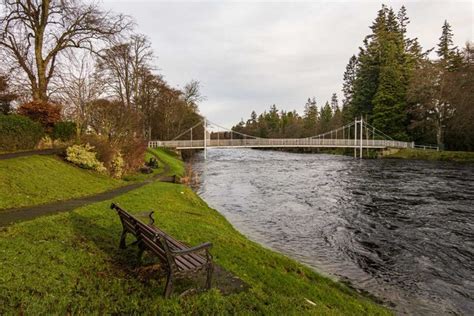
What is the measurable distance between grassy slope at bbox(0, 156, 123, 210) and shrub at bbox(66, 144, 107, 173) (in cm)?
50

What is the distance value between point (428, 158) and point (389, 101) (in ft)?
55.0

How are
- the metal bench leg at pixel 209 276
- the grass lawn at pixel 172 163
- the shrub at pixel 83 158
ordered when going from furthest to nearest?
the grass lawn at pixel 172 163
the shrub at pixel 83 158
the metal bench leg at pixel 209 276

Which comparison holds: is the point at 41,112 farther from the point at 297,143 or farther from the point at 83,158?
the point at 297,143

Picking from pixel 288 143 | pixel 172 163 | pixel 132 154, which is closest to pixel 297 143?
pixel 288 143

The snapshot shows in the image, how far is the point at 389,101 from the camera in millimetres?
52062

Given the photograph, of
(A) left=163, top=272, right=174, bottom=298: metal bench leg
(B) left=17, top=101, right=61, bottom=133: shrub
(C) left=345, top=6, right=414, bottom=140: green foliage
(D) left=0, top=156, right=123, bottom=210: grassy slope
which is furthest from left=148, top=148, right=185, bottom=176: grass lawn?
(C) left=345, top=6, right=414, bottom=140: green foliage

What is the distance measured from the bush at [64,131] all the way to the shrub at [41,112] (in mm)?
306

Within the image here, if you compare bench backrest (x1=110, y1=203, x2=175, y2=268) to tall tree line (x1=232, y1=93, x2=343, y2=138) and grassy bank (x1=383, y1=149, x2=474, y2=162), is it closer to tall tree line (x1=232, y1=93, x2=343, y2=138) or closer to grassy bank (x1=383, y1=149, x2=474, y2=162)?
grassy bank (x1=383, y1=149, x2=474, y2=162)

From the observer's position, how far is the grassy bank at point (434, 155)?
3439 centimetres

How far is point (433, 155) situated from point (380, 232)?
34.1 metres

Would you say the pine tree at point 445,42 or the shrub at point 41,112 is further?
the pine tree at point 445,42

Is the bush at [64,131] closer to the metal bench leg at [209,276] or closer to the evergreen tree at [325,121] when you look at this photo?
the metal bench leg at [209,276]

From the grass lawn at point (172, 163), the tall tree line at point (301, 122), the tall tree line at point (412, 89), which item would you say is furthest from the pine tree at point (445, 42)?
the grass lawn at point (172, 163)

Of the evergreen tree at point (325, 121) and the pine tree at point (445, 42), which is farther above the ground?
the pine tree at point (445, 42)
